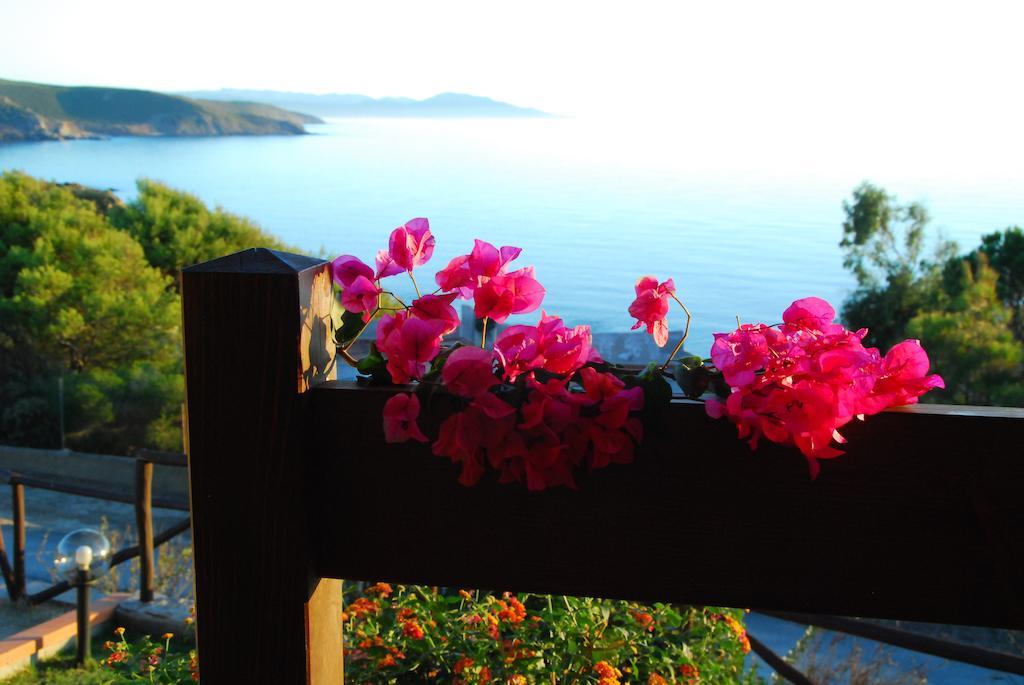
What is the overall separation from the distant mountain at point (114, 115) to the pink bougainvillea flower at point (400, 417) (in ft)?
42.8

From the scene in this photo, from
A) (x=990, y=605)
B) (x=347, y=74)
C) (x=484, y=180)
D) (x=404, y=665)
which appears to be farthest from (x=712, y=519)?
(x=347, y=74)

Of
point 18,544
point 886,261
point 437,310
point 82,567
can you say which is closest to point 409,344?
point 437,310

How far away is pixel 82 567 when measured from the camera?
305cm

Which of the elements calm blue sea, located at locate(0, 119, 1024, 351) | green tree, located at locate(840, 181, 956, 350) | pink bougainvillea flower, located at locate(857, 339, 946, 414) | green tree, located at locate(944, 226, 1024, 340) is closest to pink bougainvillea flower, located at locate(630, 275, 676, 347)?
pink bougainvillea flower, located at locate(857, 339, 946, 414)

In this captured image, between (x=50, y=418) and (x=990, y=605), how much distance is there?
9.45 metres

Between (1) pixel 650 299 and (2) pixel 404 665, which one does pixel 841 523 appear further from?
(2) pixel 404 665

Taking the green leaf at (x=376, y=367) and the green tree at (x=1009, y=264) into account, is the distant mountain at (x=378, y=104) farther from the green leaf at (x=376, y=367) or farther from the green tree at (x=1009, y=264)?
the green leaf at (x=376, y=367)

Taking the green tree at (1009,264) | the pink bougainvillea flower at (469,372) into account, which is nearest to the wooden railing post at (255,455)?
the pink bougainvillea flower at (469,372)

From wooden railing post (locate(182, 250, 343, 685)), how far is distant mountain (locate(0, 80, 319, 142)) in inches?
511

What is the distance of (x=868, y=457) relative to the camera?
0.60 m

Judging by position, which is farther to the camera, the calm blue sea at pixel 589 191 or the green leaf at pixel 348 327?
the calm blue sea at pixel 589 191

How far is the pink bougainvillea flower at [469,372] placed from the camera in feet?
1.96

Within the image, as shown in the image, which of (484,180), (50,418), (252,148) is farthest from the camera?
(252,148)

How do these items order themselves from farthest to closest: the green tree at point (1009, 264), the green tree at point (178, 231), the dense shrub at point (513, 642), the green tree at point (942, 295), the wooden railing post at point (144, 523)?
the green tree at point (178, 231), the green tree at point (1009, 264), the green tree at point (942, 295), the wooden railing post at point (144, 523), the dense shrub at point (513, 642)
